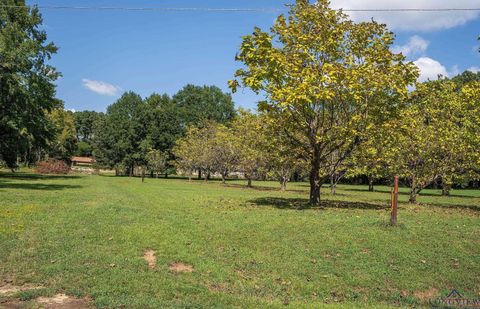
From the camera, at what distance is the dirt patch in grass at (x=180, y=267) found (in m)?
7.96

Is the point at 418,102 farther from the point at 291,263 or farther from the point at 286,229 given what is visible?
the point at 291,263

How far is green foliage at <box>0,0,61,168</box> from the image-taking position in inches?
1077

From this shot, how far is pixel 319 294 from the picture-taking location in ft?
23.8

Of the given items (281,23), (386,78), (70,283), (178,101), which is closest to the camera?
(70,283)

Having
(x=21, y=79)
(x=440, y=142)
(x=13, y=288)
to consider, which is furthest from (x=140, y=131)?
(x=13, y=288)

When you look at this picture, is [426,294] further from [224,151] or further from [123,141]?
[123,141]

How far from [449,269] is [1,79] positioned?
1102 inches

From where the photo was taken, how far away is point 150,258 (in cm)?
861

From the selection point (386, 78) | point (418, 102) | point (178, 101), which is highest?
point (178, 101)

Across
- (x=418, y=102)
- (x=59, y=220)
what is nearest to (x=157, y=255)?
(x=59, y=220)

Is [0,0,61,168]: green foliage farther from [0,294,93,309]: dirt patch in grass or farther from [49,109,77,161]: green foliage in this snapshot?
[49,109,77,161]: green foliage

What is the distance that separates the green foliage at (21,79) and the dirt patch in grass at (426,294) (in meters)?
26.8

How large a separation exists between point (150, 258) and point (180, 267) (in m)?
0.78

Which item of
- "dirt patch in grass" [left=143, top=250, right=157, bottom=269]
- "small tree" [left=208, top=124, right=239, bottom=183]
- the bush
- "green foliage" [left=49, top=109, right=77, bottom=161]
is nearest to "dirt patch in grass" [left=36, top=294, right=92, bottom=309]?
"dirt patch in grass" [left=143, top=250, right=157, bottom=269]
